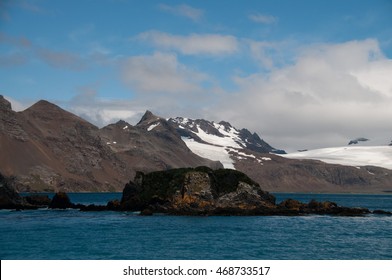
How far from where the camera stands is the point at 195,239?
61812 millimetres

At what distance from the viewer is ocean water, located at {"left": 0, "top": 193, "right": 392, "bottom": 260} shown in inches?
2003

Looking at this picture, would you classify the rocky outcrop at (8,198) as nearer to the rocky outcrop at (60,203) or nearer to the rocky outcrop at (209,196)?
the rocky outcrop at (60,203)

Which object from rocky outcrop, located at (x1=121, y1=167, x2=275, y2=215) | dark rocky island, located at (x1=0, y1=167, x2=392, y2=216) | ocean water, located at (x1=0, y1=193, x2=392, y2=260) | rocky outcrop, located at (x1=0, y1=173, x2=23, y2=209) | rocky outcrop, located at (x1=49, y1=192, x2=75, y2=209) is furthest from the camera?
rocky outcrop, located at (x1=49, y1=192, x2=75, y2=209)

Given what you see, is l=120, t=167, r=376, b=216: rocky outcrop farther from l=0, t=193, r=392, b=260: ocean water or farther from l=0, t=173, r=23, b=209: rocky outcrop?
l=0, t=173, r=23, b=209: rocky outcrop

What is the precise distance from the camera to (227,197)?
102750 millimetres

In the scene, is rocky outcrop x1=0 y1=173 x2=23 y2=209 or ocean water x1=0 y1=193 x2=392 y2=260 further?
rocky outcrop x1=0 y1=173 x2=23 y2=209

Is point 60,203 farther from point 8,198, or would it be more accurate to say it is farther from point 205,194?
point 205,194

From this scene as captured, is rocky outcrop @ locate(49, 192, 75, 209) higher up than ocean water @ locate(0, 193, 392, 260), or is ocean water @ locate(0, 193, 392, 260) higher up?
rocky outcrop @ locate(49, 192, 75, 209)

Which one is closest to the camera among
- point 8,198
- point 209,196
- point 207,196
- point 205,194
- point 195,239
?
point 195,239

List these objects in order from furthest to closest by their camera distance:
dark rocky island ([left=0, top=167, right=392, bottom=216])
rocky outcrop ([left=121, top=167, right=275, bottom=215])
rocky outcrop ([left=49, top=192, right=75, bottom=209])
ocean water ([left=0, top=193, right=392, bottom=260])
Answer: rocky outcrop ([left=49, top=192, right=75, bottom=209]) → dark rocky island ([left=0, top=167, right=392, bottom=216]) → rocky outcrop ([left=121, top=167, right=275, bottom=215]) → ocean water ([left=0, top=193, right=392, bottom=260])

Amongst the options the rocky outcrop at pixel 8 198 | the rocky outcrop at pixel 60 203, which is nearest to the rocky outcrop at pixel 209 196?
the rocky outcrop at pixel 60 203

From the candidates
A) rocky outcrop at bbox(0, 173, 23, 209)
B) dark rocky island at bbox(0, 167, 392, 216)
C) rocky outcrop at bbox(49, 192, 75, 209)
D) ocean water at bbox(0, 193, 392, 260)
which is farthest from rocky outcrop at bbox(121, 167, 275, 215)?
rocky outcrop at bbox(0, 173, 23, 209)

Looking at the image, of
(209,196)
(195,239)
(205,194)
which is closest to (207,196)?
(209,196)
